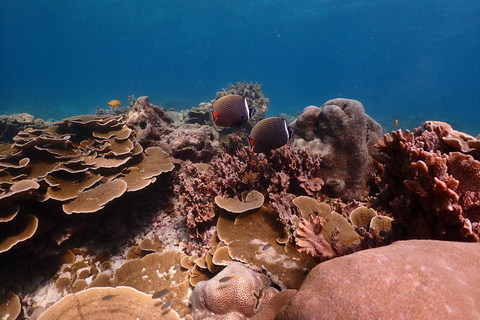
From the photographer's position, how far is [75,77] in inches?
4715

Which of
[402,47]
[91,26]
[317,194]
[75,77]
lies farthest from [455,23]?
[75,77]

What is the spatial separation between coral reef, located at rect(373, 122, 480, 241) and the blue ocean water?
5919 cm

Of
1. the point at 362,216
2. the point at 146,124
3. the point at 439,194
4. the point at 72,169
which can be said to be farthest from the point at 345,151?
the point at 146,124

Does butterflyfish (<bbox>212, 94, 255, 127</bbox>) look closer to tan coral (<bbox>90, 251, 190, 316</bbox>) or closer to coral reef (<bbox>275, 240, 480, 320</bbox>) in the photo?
tan coral (<bbox>90, 251, 190, 316</bbox>)

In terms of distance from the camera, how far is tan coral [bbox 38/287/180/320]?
2.72 meters

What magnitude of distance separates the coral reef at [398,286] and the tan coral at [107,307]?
84.7 inches

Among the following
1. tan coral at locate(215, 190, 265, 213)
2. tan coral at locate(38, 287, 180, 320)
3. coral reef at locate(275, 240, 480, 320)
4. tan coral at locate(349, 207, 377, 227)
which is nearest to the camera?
coral reef at locate(275, 240, 480, 320)

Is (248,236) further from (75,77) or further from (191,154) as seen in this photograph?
(75,77)

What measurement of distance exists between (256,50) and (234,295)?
150m

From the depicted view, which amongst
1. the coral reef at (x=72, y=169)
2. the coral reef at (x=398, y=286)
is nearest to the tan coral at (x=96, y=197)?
the coral reef at (x=72, y=169)

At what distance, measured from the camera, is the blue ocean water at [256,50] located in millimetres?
70125

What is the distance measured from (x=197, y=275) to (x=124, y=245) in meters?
1.94

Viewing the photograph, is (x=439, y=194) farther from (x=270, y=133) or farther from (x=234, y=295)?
(x=234, y=295)

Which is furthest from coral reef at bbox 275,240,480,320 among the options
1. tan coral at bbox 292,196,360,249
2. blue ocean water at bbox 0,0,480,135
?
blue ocean water at bbox 0,0,480,135
